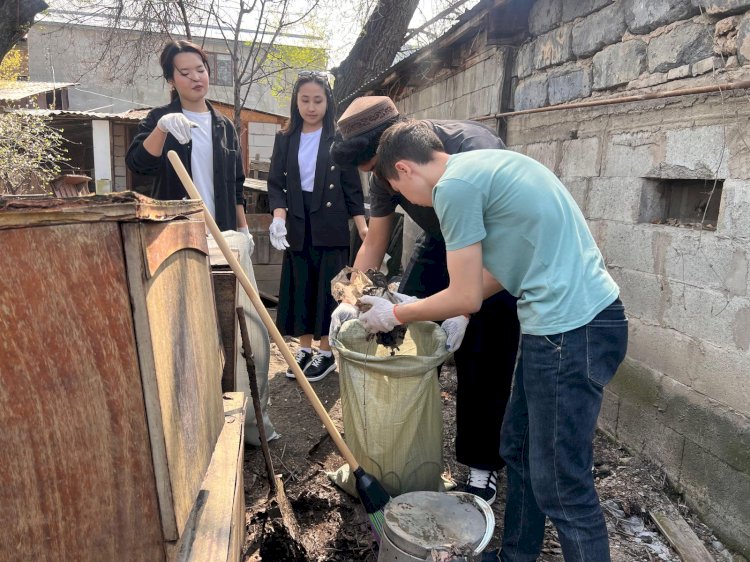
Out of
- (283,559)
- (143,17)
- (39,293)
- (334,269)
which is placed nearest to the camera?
(39,293)

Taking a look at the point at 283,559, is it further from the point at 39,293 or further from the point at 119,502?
the point at 39,293

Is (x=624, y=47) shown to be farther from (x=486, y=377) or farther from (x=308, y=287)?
(x=308, y=287)

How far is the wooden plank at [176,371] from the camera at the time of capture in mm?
1061

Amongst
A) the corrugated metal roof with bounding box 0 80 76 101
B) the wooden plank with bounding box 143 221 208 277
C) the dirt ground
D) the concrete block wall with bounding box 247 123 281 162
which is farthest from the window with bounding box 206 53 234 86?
the wooden plank with bounding box 143 221 208 277

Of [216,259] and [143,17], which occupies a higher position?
[143,17]

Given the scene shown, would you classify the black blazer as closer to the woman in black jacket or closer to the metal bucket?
the woman in black jacket

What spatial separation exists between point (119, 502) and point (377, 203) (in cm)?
205

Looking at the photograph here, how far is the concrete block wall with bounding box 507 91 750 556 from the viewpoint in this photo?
236 centimetres

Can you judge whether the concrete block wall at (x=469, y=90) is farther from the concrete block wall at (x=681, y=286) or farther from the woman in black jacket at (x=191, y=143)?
the woman in black jacket at (x=191, y=143)

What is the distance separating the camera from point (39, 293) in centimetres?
100

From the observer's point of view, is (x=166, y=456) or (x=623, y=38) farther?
(x=623, y=38)

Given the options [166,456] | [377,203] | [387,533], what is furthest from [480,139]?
[166,456]

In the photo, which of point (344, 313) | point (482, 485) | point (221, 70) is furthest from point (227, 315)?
point (221, 70)

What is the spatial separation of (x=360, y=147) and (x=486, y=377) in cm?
122
